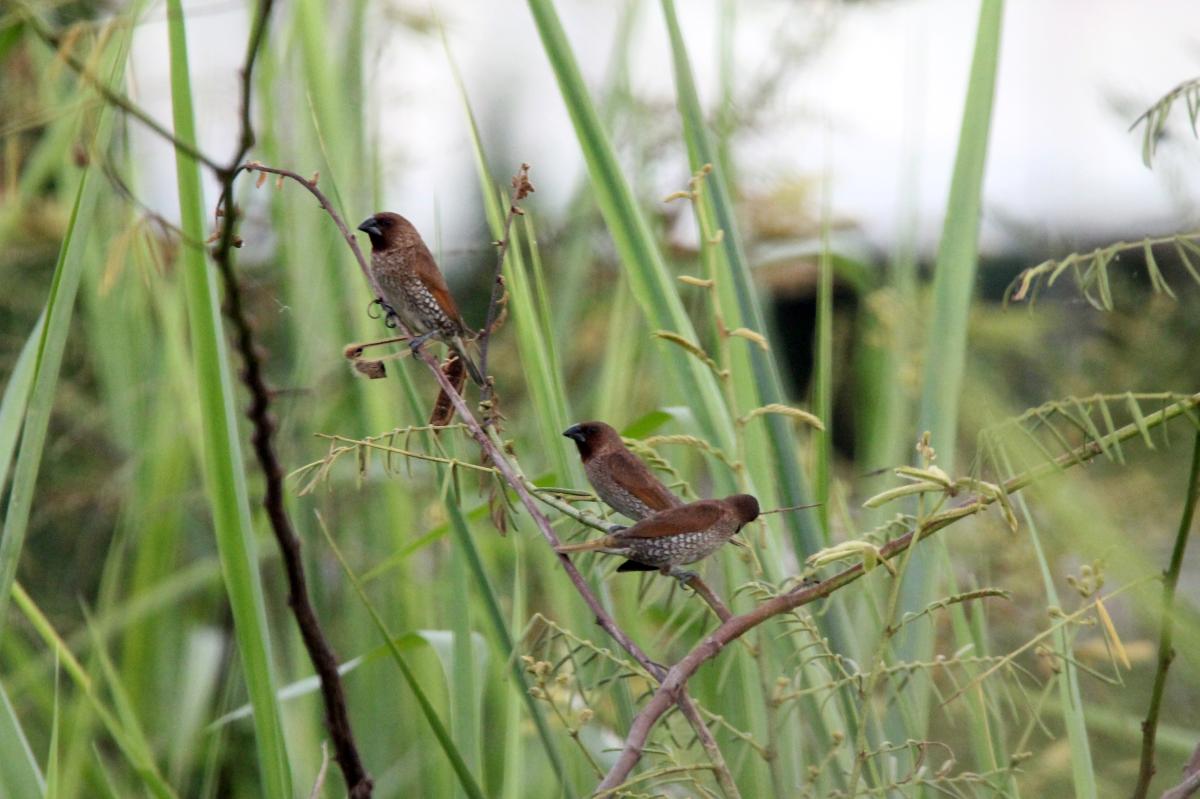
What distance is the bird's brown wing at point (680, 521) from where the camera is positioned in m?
0.93

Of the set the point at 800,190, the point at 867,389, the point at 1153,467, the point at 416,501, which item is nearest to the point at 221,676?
the point at 416,501

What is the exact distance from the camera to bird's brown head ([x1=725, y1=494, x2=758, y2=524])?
97cm

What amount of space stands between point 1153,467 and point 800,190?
1196 millimetres

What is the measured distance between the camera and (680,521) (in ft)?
3.08

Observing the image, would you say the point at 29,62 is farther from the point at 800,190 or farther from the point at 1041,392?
the point at 1041,392

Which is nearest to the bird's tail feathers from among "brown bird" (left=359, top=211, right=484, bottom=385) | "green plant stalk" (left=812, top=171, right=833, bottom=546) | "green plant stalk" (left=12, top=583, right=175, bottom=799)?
"green plant stalk" (left=812, top=171, right=833, bottom=546)

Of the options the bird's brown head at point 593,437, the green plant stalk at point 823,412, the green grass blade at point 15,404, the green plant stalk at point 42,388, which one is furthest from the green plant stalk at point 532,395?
the green grass blade at point 15,404

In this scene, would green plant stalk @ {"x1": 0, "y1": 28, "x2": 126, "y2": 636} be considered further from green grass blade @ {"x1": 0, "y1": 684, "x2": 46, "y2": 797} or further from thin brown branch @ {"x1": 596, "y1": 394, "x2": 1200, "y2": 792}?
thin brown branch @ {"x1": 596, "y1": 394, "x2": 1200, "y2": 792}

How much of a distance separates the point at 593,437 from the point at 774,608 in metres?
0.42

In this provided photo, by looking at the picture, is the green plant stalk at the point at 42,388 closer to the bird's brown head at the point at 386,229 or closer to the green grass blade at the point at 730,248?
the bird's brown head at the point at 386,229

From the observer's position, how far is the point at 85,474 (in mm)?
3115

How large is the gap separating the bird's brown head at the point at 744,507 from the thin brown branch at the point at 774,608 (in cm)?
16

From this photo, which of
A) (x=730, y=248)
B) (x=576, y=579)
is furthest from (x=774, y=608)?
(x=730, y=248)

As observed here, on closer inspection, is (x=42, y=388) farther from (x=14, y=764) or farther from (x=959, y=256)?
(x=959, y=256)
